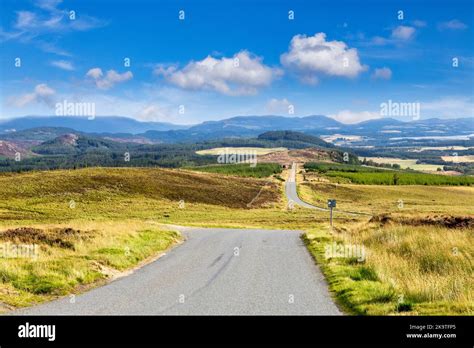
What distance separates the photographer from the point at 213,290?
47.8ft

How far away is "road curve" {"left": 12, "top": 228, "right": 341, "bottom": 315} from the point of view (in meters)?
11.9

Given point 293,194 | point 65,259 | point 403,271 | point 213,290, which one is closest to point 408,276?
point 403,271

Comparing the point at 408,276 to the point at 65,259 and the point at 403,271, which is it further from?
the point at 65,259

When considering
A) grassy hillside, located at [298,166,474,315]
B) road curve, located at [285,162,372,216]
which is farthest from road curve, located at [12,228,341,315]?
road curve, located at [285,162,372,216]

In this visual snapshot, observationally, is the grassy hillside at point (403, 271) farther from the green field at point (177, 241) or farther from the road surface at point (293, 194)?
the road surface at point (293, 194)

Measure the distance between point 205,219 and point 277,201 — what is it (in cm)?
3987

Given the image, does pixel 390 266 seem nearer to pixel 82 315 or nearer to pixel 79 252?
pixel 82 315

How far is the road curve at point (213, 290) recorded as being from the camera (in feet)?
39.0

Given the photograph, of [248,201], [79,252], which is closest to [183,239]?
[79,252]

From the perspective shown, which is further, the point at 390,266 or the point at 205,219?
the point at 205,219

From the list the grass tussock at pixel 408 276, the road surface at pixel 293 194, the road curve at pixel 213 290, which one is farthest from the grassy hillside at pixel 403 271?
the road surface at pixel 293 194

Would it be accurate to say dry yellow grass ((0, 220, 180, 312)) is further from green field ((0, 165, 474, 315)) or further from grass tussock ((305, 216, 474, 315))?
grass tussock ((305, 216, 474, 315))

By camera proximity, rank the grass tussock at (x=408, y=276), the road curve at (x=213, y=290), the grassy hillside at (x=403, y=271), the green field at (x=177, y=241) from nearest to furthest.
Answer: the grass tussock at (x=408, y=276) → the grassy hillside at (x=403, y=271) → the road curve at (x=213, y=290) → the green field at (x=177, y=241)
